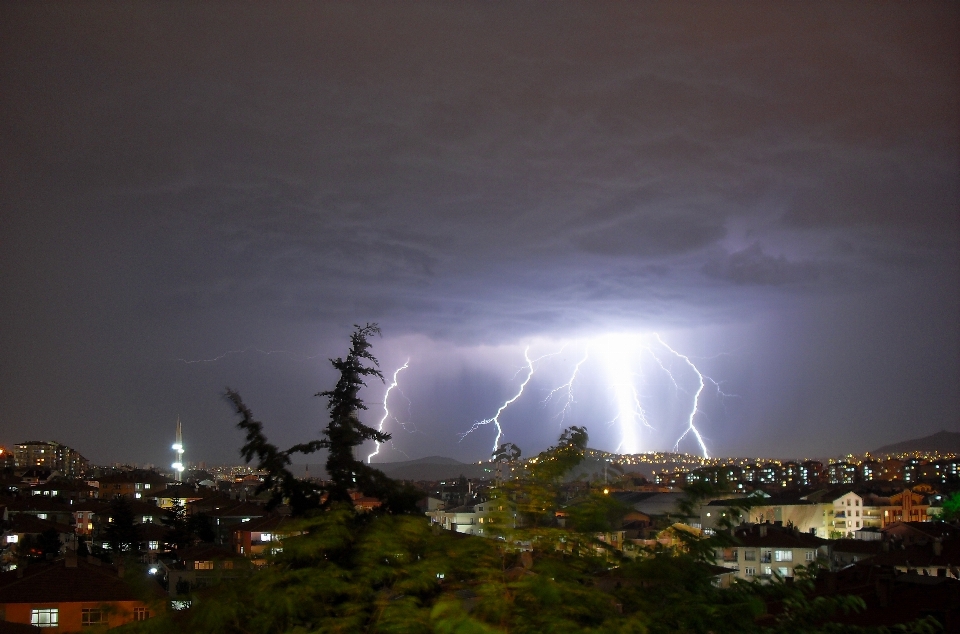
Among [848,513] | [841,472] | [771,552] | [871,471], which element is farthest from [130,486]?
[871,471]

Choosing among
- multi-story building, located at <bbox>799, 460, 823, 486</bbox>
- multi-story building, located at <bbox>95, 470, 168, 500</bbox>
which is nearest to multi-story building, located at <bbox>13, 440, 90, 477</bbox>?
multi-story building, located at <bbox>95, 470, 168, 500</bbox>

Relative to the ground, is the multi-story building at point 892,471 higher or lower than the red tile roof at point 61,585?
lower

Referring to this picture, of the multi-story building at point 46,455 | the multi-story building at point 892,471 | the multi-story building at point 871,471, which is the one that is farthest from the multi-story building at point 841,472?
the multi-story building at point 46,455

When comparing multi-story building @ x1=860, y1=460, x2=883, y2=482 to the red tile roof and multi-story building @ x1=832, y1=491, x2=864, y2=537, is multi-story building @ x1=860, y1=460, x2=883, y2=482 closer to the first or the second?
multi-story building @ x1=832, y1=491, x2=864, y2=537

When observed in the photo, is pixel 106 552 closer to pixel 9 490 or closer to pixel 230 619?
pixel 9 490

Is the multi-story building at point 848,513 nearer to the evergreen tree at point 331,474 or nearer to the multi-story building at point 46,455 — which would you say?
the evergreen tree at point 331,474

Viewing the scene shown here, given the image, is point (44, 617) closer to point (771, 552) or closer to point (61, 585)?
point (61, 585)
